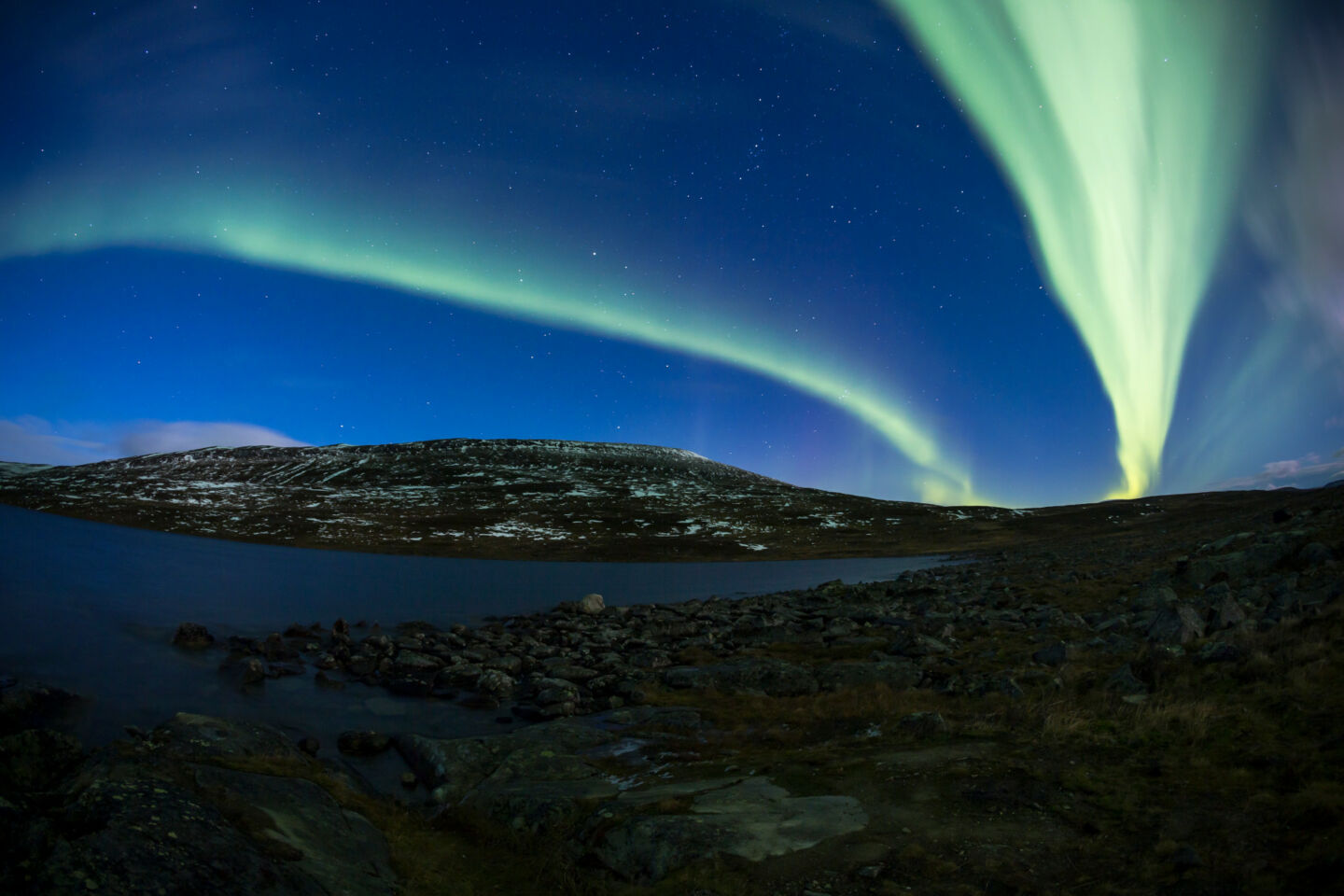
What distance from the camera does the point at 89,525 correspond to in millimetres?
90812

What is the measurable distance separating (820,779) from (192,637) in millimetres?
28405

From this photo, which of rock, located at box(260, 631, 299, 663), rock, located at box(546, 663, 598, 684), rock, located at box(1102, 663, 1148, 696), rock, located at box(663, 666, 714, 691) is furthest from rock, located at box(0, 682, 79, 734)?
rock, located at box(1102, 663, 1148, 696)

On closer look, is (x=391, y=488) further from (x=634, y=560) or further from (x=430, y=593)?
(x=430, y=593)

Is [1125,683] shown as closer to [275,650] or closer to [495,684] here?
[495,684]

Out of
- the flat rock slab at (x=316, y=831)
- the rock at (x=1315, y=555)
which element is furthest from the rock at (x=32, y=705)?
the rock at (x=1315, y=555)

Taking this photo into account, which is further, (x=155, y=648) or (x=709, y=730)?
(x=155, y=648)

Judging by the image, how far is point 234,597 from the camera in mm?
40500

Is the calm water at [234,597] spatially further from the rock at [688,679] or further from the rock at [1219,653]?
the rock at [1219,653]

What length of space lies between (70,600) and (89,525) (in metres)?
77.6

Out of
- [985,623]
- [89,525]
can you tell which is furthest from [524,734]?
[89,525]

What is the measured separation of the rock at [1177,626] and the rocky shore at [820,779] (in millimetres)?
80

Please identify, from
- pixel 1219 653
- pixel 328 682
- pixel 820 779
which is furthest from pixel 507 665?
pixel 1219 653

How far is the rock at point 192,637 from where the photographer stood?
26188 mm

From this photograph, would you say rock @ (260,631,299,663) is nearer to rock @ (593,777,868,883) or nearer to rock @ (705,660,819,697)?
rock @ (705,660,819,697)
